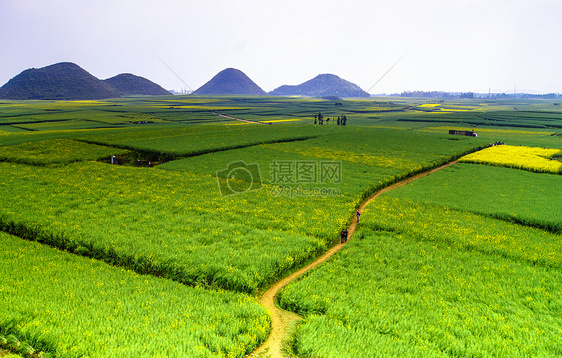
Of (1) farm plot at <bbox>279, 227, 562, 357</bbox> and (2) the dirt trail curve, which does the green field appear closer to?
(1) farm plot at <bbox>279, 227, 562, 357</bbox>

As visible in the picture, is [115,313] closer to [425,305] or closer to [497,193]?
[425,305]

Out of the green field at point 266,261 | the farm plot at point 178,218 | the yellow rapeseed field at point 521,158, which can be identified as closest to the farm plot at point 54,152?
the green field at point 266,261

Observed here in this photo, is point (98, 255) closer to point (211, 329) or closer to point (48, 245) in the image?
point (48, 245)

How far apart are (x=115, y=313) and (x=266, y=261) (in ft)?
26.5

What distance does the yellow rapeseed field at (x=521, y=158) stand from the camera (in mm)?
44906

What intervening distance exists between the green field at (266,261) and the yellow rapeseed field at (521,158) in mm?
5882

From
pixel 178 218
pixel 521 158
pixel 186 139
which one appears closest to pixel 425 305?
pixel 178 218

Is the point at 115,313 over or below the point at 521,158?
below

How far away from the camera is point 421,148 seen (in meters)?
57.1

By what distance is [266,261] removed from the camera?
A: 719 inches

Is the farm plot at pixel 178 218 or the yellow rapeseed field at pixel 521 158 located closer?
the farm plot at pixel 178 218

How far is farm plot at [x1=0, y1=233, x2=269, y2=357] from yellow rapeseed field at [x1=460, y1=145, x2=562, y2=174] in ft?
159

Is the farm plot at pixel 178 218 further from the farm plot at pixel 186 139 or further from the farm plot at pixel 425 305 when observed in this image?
the farm plot at pixel 186 139

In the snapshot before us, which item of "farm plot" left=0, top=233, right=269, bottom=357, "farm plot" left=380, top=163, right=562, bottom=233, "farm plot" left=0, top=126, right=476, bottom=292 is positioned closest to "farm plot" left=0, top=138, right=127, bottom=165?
"farm plot" left=0, top=126, right=476, bottom=292
